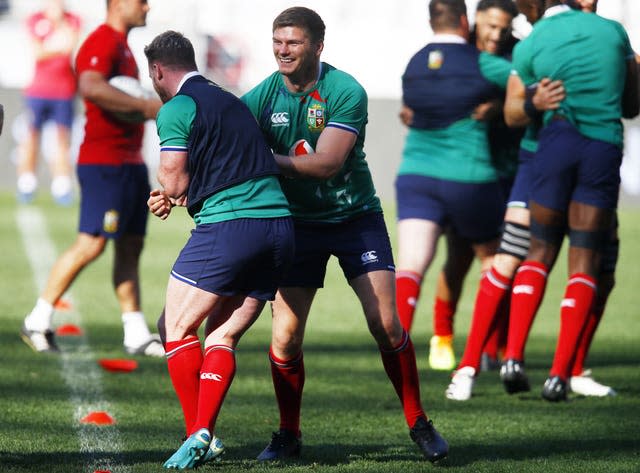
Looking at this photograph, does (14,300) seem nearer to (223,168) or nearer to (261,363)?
(261,363)

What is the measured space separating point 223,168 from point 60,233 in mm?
11924

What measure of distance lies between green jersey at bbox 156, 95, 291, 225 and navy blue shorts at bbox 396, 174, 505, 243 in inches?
112

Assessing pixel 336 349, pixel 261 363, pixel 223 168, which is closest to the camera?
pixel 223 168

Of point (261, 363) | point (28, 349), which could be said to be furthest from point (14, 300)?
point (261, 363)

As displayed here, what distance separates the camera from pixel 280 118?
596 centimetres

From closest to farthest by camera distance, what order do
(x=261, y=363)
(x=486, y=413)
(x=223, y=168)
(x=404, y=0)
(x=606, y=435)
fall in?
(x=223, y=168) < (x=606, y=435) < (x=486, y=413) < (x=261, y=363) < (x=404, y=0)

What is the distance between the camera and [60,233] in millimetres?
17203

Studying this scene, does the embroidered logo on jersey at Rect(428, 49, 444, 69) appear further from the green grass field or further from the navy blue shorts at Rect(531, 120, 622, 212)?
the green grass field

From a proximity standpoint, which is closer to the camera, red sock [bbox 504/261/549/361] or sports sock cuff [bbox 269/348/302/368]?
sports sock cuff [bbox 269/348/302/368]

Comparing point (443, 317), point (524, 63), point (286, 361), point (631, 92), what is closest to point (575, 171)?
point (631, 92)

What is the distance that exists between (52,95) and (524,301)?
15.2 m

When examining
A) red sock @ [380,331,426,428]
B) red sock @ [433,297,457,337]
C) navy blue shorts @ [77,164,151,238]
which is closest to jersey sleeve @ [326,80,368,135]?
red sock @ [380,331,426,428]

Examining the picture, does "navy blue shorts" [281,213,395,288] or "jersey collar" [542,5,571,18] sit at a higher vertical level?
"jersey collar" [542,5,571,18]

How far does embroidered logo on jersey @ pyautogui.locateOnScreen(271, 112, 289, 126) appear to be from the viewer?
5.96 metres
